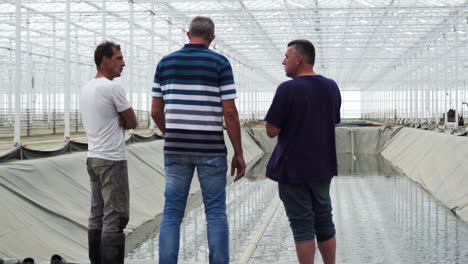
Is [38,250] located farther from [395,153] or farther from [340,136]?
A: [340,136]

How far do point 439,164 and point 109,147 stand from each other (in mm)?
11444

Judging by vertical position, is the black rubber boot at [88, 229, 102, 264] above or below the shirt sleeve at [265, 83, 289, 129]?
below

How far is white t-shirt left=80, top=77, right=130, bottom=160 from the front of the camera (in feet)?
13.1

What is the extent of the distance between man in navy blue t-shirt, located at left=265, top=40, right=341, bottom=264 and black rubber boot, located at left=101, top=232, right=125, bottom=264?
43.4 inches

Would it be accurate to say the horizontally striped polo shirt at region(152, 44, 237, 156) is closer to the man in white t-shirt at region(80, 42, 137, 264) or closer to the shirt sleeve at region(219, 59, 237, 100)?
the shirt sleeve at region(219, 59, 237, 100)

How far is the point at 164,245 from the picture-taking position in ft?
11.8

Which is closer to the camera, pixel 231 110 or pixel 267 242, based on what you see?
pixel 231 110

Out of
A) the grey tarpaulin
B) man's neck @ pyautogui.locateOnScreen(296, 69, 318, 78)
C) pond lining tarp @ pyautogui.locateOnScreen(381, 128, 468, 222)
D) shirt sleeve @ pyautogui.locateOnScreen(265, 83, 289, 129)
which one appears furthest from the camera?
pond lining tarp @ pyautogui.locateOnScreen(381, 128, 468, 222)

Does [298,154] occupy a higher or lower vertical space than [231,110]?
lower

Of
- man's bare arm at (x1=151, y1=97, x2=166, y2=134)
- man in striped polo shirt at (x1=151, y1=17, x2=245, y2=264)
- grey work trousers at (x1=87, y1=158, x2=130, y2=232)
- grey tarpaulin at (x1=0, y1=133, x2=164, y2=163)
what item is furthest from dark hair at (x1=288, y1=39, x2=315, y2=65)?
grey tarpaulin at (x1=0, y1=133, x2=164, y2=163)

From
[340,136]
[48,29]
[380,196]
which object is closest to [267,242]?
[380,196]

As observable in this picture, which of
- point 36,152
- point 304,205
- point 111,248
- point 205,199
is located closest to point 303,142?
point 304,205

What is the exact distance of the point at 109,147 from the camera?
13.2ft

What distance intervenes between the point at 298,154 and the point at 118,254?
1342 millimetres
